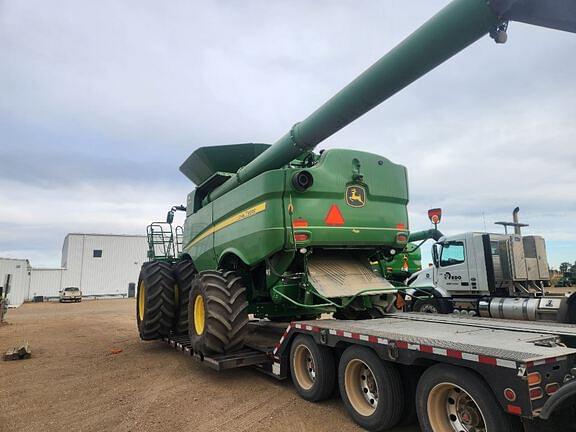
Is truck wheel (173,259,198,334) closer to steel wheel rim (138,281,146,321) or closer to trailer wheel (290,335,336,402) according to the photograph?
steel wheel rim (138,281,146,321)

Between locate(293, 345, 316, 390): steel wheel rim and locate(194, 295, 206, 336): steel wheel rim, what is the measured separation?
1.72 meters

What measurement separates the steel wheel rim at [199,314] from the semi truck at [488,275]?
6.56 meters

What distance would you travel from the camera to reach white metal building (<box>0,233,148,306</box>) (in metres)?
39.5

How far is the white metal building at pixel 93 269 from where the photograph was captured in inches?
1556

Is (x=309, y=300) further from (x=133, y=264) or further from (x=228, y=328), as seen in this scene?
(x=133, y=264)

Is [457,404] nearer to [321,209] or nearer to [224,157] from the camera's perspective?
[321,209]

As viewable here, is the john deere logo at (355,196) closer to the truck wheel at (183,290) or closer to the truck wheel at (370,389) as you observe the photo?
the truck wheel at (370,389)

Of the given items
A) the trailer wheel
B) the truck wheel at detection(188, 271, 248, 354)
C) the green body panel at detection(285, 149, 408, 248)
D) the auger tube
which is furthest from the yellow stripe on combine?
the trailer wheel

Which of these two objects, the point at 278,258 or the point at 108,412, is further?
the point at 278,258

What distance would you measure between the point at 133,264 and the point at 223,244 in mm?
38803

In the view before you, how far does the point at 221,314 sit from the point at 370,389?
2413 mm

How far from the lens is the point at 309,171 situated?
Result: 5.94 metres

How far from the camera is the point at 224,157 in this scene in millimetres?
8312

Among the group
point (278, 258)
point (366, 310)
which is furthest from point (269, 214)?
point (366, 310)
